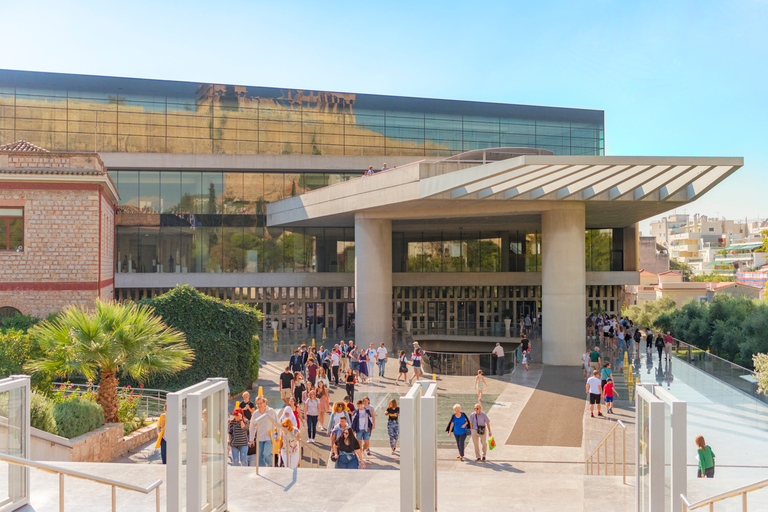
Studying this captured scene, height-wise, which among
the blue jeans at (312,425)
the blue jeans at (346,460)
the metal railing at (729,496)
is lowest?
the blue jeans at (312,425)

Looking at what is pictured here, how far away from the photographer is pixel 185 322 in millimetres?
19469

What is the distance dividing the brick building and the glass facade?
64.9 ft

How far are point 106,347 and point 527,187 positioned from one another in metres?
16.4

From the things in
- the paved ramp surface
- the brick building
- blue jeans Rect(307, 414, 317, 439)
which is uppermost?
the brick building

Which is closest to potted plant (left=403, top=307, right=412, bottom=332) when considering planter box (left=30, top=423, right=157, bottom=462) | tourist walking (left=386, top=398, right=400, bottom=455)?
planter box (left=30, top=423, right=157, bottom=462)

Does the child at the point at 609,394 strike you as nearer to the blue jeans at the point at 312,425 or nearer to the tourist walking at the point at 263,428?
the blue jeans at the point at 312,425

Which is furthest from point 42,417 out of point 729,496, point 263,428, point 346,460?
point 729,496

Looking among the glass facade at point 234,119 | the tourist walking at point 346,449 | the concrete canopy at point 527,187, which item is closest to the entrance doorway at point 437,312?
the glass facade at point 234,119

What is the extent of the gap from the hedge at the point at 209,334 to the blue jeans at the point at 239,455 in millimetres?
8640

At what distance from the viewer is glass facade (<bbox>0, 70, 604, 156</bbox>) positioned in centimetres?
3969

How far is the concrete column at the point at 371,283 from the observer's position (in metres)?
31.2

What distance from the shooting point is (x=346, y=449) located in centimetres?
1038

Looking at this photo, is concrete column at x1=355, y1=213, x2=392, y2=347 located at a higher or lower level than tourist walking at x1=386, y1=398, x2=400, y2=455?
higher

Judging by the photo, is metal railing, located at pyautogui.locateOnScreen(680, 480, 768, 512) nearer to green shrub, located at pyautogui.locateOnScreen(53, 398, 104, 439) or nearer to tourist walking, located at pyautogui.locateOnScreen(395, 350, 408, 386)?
green shrub, located at pyautogui.locateOnScreen(53, 398, 104, 439)
